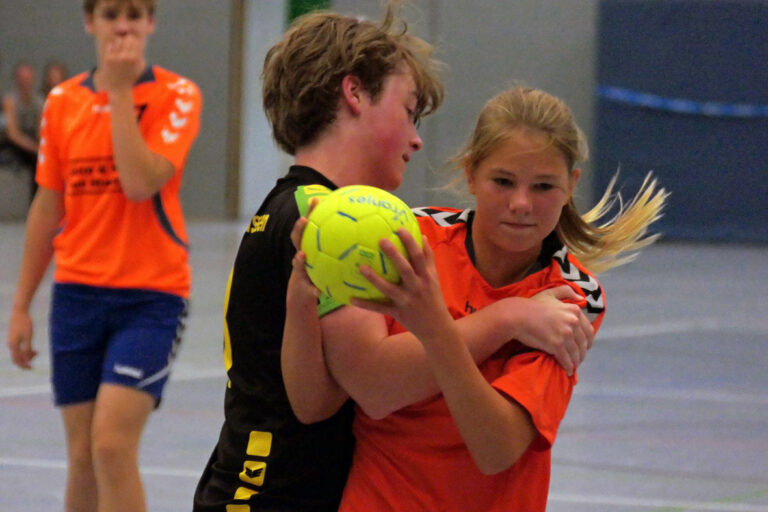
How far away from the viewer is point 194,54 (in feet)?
67.5

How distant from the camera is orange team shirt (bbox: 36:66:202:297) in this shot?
3.87 m

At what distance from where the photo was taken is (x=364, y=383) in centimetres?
199

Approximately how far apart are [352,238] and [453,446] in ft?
1.93

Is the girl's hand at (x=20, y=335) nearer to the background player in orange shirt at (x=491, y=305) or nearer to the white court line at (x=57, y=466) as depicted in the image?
the white court line at (x=57, y=466)

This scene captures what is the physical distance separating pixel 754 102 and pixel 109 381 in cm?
1622

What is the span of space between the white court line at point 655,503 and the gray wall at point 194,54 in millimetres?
16225

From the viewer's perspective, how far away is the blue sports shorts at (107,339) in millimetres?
3721

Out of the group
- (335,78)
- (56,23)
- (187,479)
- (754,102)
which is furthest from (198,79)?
(335,78)

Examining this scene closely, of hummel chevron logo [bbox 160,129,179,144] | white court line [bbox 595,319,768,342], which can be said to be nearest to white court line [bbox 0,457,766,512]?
hummel chevron logo [bbox 160,129,179,144]

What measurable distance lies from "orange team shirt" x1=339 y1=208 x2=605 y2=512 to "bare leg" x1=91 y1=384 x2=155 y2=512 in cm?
157

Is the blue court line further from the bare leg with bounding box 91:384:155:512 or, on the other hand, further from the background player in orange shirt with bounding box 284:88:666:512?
the background player in orange shirt with bounding box 284:88:666:512

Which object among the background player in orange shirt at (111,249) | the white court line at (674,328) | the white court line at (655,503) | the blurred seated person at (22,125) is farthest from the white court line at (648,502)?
the blurred seated person at (22,125)

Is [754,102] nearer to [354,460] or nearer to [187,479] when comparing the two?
[187,479]

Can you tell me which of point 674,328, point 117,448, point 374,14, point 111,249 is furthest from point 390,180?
point 374,14
